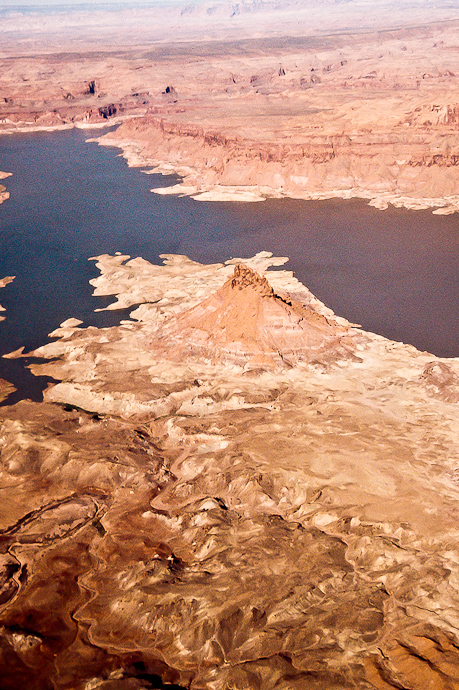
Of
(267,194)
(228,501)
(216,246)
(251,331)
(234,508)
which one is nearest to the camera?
(234,508)

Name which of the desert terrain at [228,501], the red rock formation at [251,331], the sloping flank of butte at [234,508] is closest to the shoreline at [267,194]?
the desert terrain at [228,501]

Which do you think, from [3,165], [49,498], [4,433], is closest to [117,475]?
[49,498]

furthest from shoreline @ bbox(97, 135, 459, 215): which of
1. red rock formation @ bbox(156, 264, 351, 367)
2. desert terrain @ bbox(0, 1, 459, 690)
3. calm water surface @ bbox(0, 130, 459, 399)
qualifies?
red rock formation @ bbox(156, 264, 351, 367)

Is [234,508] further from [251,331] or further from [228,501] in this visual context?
[251,331]

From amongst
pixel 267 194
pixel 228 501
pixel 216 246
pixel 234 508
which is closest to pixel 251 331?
pixel 228 501

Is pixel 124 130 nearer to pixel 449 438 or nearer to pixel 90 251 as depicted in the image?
pixel 90 251

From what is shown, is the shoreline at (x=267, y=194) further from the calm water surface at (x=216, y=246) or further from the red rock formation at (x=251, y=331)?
the red rock formation at (x=251, y=331)
